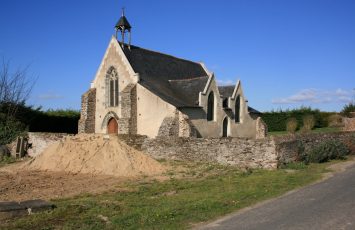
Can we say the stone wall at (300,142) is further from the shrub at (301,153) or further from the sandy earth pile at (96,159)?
the sandy earth pile at (96,159)

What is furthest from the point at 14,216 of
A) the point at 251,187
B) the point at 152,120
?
the point at 152,120

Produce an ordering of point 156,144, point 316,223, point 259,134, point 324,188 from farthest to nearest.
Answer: point 259,134 < point 156,144 < point 324,188 < point 316,223

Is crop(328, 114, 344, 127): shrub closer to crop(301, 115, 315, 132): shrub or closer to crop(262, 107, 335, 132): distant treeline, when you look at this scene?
crop(262, 107, 335, 132): distant treeline

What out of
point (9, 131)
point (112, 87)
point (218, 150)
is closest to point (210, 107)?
point (112, 87)

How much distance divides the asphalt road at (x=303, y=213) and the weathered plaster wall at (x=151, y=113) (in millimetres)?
15645

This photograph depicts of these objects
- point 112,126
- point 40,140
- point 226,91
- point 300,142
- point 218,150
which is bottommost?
point 218,150

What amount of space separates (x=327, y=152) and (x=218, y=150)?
544cm

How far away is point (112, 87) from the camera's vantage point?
102ft

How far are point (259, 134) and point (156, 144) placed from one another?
15.7m

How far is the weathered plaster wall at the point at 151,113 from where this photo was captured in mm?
26797

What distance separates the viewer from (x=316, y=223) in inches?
308

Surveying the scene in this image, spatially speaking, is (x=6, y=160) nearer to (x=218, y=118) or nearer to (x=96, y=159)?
(x=96, y=159)

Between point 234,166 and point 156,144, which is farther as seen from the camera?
point 156,144

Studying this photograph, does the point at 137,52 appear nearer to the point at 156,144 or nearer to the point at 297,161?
the point at 156,144
